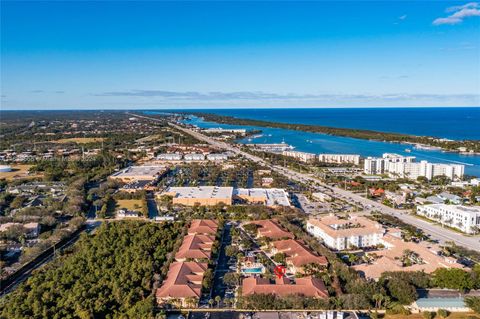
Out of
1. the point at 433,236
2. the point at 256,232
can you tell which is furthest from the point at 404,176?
the point at 256,232

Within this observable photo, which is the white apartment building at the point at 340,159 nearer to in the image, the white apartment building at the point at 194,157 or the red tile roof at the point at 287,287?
the white apartment building at the point at 194,157

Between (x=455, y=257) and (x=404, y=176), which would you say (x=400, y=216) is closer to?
(x=455, y=257)

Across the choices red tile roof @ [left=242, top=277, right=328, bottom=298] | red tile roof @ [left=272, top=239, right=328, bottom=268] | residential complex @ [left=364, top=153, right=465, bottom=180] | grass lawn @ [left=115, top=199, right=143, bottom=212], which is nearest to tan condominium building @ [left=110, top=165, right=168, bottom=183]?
grass lawn @ [left=115, top=199, right=143, bottom=212]

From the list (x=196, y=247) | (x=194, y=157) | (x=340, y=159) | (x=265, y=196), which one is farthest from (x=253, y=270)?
(x=194, y=157)

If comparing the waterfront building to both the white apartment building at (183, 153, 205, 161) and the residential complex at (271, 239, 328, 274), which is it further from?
the residential complex at (271, 239, 328, 274)

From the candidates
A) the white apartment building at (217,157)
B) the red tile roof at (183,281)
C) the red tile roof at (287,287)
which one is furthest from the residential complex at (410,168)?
the red tile roof at (183,281)

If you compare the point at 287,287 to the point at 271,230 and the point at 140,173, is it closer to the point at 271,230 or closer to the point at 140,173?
the point at 271,230
